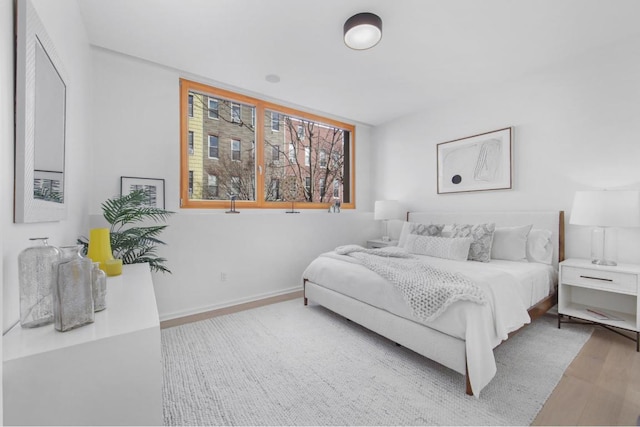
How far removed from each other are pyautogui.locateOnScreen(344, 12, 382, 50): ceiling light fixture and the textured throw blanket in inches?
72.8

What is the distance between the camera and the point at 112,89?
8.70ft

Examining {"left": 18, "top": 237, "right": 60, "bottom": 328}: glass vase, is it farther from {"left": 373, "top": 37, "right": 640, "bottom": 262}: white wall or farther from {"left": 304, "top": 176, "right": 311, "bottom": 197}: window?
{"left": 373, "top": 37, "right": 640, "bottom": 262}: white wall

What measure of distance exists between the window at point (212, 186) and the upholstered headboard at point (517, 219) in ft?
9.26

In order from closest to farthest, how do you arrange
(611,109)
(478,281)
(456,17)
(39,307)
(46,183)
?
(39,307) → (46,183) → (478,281) → (456,17) → (611,109)

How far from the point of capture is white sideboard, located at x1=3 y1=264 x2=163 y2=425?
756mm

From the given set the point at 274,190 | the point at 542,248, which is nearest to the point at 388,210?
the point at 274,190

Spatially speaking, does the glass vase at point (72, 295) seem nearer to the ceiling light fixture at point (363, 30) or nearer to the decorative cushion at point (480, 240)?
the ceiling light fixture at point (363, 30)

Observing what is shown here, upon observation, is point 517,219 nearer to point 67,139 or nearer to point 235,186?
point 235,186

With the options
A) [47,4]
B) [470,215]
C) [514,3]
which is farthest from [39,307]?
[470,215]

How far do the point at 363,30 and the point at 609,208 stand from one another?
2.44 m

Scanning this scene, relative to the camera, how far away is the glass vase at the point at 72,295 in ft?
3.01

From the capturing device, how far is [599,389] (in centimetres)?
171

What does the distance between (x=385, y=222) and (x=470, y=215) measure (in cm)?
147

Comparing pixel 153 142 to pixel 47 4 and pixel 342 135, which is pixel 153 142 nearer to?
pixel 47 4
